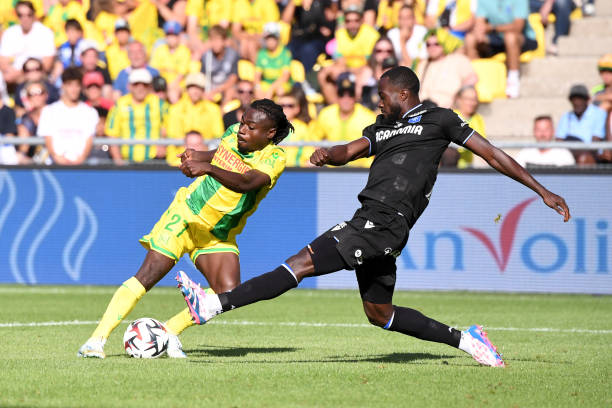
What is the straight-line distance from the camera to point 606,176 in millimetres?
14250

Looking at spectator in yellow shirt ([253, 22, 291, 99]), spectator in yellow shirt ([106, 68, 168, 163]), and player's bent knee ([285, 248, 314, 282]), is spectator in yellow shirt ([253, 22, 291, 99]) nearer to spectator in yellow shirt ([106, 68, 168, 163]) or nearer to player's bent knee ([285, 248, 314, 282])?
spectator in yellow shirt ([106, 68, 168, 163])

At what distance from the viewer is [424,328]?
8211 mm

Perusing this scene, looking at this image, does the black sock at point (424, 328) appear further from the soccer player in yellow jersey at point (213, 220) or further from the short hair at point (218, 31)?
the short hair at point (218, 31)

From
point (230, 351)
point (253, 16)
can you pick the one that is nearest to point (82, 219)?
point (253, 16)

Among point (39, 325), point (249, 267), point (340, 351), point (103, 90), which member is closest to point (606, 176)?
point (249, 267)

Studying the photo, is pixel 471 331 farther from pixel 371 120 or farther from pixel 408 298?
pixel 371 120

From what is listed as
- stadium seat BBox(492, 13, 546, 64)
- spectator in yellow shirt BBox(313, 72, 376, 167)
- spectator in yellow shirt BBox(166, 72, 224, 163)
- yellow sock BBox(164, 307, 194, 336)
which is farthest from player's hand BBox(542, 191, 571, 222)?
stadium seat BBox(492, 13, 546, 64)

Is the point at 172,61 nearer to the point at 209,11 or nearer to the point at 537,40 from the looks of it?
the point at 209,11

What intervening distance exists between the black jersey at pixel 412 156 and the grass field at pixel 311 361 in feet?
4.03

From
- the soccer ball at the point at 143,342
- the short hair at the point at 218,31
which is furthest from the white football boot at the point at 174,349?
the short hair at the point at 218,31

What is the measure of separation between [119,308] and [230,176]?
4.52 ft

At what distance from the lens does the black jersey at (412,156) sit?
789 centimetres

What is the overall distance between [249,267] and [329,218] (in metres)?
1.26

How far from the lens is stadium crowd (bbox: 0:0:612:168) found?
15820 millimetres
